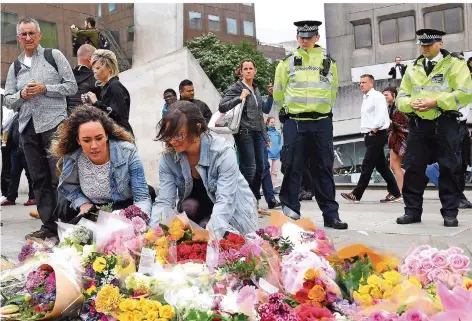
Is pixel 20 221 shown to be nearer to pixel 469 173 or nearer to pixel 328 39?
pixel 469 173

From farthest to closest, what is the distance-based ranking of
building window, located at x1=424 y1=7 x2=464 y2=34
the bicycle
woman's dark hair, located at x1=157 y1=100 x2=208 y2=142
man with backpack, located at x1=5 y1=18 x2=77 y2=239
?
building window, located at x1=424 y1=7 x2=464 y2=34
the bicycle
man with backpack, located at x1=5 y1=18 x2=77 y2=239
woman's dark hair, located at x1=157 y1=100 x2=208 y2=142

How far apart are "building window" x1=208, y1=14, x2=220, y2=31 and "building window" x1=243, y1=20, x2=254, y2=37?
147 inches

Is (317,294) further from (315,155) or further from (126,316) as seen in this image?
(315,155)

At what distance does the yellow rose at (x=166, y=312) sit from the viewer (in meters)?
2.40

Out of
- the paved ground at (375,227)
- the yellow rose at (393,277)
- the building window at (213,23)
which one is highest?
the building window at (213,23)

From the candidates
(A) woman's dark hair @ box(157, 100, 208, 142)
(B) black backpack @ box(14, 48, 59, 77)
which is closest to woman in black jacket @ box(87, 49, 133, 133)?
(B) black backpack @ box(14, 48, 59, 77)

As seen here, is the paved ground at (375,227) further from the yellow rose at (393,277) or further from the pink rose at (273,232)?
the yellow rose at (393,277)

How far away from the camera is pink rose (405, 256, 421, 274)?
267cm

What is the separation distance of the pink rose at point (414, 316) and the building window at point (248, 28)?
55937mm

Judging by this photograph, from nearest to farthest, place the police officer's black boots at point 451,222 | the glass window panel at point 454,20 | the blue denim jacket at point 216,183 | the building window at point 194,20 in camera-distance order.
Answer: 1. the blue denim jacket at point 216,183
2. the police officer's black boots at point 451,222
3. the glass window panel at point 454,20
4. the building window at point 194,20

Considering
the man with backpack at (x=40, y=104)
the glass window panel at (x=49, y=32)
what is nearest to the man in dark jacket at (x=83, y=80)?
the man with backpack at (x=40, y=104)

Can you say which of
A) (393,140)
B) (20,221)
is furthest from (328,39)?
(20,221)

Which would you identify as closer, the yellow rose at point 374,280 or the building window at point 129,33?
the yellow rose at point 374,280

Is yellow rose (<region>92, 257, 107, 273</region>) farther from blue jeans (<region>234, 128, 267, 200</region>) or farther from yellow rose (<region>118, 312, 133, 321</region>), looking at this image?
blue jeans (<region>234, 128, 267, 200</region>)
